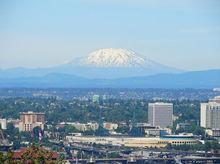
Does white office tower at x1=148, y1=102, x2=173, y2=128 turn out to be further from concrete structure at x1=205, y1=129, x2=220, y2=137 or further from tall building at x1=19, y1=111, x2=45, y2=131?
concrete structure at x1=205, y1=129, x2=220, y2=137

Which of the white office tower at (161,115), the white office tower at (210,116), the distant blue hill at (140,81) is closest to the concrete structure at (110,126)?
the white office tower at (161,115)

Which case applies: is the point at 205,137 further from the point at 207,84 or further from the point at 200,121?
the point at 207,84

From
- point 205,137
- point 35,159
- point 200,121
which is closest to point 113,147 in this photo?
point 205,137

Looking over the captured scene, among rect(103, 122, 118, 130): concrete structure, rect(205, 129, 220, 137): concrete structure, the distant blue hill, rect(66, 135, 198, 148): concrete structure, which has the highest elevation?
the distant blue hill

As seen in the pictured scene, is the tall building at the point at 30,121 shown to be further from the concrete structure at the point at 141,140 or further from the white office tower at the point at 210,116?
the white office tower at the point at 210,116

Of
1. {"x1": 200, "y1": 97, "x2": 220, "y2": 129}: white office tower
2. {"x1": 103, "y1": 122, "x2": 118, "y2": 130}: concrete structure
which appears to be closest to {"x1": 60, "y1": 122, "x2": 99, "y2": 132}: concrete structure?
{"x1": 103, "y1": 122, "x2": 118, "y2": 130}: concrete structure

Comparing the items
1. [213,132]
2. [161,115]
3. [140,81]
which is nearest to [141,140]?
[213,132]

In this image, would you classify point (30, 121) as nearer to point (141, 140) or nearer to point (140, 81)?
point (141, 140)
